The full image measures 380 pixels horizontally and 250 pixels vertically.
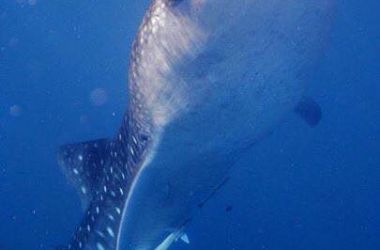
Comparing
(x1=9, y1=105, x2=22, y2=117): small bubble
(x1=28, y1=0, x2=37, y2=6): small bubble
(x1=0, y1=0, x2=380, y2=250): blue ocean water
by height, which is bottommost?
(x1=0, y1=0, x2=380, y2=250): blue ocean water

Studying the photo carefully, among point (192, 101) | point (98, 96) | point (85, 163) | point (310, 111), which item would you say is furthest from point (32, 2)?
point (192, 101)

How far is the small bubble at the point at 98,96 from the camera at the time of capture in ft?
78.7

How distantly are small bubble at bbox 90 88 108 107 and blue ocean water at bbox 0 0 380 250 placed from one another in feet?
0.18

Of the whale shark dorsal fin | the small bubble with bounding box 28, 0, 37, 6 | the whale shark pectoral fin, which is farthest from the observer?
the small bubble with bounding box 28, 0, 37, 6

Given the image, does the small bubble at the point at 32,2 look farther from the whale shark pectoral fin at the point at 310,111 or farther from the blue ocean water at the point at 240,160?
the whale shark pectoral fin at the point at 310,111

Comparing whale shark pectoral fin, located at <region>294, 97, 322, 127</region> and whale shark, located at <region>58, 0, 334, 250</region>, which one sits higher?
whale shark, located at <region>58, 0, 334, 250</region>

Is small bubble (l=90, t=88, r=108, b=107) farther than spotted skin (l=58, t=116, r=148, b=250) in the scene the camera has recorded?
Yes

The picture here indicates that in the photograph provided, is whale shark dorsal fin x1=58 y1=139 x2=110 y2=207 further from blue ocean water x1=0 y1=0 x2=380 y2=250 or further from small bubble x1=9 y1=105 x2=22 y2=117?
small bubble x1=9 y1=105 x2=22 y2=117

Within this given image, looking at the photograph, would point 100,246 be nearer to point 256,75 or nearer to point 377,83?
point 256,75

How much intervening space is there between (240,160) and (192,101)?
10784 mm

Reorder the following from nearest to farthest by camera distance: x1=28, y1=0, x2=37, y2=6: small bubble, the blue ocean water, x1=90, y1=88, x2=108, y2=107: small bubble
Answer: the blue ocean water, x1=28, y1=0, x2=37, y2=6: small bubble, x1=90, y1=88, x2=108, y2=107: small bubble

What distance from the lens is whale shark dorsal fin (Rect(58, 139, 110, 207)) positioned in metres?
4.05

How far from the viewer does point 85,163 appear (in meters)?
4.09

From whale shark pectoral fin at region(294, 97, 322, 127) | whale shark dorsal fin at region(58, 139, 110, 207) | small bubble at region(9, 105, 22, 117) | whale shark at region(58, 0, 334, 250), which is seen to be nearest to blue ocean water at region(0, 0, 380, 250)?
small bubble at region(9, 105, 22, 117)
